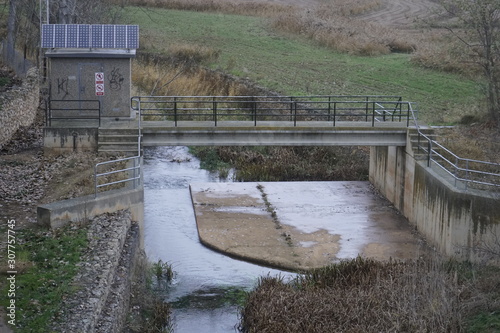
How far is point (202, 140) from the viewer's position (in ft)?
96.3

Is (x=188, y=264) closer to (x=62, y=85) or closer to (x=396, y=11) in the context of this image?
(x=62, y=85)

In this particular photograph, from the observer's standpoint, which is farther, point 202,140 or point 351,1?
point 351,1

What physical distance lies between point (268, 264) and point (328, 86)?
22620mm

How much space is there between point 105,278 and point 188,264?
716 centimetres

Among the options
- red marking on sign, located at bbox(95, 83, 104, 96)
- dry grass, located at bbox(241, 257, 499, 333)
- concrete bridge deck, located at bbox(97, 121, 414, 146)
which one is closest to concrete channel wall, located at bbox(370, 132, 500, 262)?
concrete bridge deck, located at bbox(97, 121, 414, 146)

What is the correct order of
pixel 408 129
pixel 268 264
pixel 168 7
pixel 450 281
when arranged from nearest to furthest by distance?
pixel 450 281 < pixel 268 264 < pixel 408 129 < pixel 168 7

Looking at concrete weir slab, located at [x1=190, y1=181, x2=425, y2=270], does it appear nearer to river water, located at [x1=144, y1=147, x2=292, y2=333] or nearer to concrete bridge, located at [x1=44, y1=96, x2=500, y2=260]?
river water, located at [x1=144, y1=147, x2=292, y2=333]

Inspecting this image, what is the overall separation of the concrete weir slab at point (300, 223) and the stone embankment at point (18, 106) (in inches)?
301

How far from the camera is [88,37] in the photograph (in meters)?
29.5

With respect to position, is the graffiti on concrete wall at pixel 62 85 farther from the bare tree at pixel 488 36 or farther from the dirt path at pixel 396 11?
the dirt path at pixel 396 11

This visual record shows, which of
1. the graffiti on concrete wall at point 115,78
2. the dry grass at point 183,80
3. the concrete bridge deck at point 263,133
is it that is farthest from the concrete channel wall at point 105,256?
the dry grass at point 183,80

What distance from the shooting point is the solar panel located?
96.4ft

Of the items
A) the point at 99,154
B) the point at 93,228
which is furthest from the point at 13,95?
the point at 93,228

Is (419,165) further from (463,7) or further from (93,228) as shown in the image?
(93,228)
